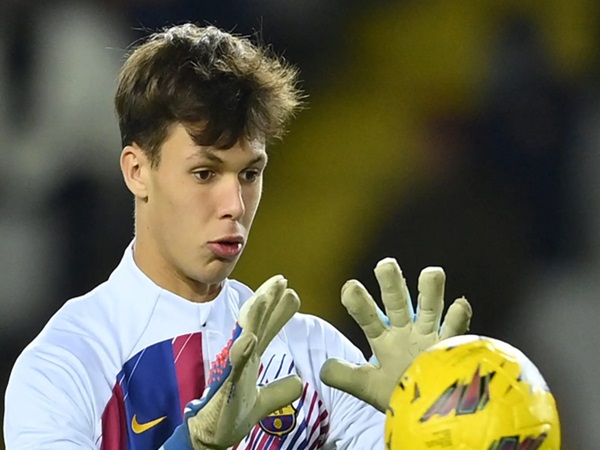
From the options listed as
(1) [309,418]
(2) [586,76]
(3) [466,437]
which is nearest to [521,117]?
(2) [586,76]

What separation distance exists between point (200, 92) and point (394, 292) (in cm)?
50

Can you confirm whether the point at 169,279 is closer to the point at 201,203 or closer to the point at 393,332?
the point at 201,203

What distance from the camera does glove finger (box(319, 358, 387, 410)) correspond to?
1914 millimetres

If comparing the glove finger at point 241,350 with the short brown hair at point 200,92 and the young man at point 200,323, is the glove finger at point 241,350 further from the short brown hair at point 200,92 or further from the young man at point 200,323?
the short brown hair at point 200,92

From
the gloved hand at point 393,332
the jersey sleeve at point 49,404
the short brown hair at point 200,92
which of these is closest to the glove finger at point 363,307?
the gloved hand at point 393,332

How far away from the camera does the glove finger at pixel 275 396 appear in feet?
5.95

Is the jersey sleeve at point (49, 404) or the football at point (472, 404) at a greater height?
the football at point (472, 404)

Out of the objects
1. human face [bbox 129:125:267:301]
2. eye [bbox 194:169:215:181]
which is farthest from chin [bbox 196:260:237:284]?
eye [bbox 194:169:215:181]

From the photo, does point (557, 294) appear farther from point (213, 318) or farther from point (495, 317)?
point (213, 318)

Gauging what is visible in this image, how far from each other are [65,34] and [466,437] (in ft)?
7.61

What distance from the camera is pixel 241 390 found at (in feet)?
5.80

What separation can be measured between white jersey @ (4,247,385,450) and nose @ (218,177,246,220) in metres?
0.19

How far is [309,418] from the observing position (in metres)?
2.11

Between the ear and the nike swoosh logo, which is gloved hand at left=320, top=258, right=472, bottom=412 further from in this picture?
the ear
